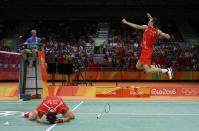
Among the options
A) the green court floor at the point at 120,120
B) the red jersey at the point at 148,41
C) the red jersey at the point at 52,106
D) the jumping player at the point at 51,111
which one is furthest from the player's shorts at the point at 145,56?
the red jersey at the point at 52,106

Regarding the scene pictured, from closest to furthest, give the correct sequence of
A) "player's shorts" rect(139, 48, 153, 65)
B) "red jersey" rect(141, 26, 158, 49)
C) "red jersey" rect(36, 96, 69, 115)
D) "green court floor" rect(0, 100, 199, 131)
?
1. "green court floor" rect(0, 100, 199, 131)
2. "red jersey" rect(36, 96, 69, 115)
3. "red jersey" rect(141, 26, 158, 49)
4. "player's shorts" rect(139, 48, 153, 65)

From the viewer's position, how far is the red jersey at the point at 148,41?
15992mm

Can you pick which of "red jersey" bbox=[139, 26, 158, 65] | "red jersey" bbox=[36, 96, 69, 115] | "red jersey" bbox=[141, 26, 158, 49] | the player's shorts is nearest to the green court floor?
"red jersey" bbox=[36, 96, 69, 115]

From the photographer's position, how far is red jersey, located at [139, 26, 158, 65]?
15992 mm

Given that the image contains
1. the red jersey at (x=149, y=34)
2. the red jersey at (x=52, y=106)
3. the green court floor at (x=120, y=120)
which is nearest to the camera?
the green court floor at (x=120, y=120)

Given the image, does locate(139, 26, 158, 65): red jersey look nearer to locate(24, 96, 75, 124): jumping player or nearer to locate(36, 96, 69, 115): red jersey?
locate(24, 96, 75, 124): jumping player

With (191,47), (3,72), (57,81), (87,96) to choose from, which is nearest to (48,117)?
(87,96)

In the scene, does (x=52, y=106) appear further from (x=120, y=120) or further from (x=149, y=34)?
(x=149, y=34)

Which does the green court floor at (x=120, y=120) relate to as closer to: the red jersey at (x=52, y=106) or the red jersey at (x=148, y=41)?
the red jersey at (x=52, y=106)

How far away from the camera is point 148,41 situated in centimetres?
1631

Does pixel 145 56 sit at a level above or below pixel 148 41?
below

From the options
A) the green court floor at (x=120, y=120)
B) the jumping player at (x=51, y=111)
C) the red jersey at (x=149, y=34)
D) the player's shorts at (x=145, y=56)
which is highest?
the red jersey at (x=149, y=34)

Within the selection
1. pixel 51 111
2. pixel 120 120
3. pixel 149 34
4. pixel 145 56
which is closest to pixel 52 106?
pixel 51 111

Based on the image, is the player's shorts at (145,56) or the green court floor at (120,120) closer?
the green court floor at (120,120)
